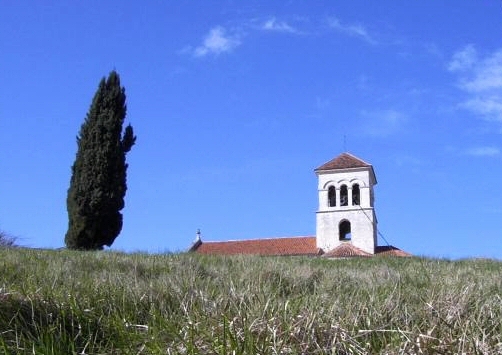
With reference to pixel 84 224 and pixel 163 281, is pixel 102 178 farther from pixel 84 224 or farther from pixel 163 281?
pixel 163 281

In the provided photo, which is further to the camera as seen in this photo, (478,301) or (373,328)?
(478,301)

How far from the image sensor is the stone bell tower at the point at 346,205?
189 ft

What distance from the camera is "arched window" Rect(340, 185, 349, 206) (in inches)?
2340

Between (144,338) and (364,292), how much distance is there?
2.07 meters

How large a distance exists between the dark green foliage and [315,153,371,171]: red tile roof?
25.8 metres

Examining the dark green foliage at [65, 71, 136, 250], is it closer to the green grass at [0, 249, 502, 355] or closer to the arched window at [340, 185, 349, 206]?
the arched window at [340, 185, 349, 206]

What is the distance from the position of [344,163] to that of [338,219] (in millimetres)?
4714

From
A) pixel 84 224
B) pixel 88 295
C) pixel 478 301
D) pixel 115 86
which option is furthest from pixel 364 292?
pixel 115 86

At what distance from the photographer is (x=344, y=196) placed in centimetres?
5984

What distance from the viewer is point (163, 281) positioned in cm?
551

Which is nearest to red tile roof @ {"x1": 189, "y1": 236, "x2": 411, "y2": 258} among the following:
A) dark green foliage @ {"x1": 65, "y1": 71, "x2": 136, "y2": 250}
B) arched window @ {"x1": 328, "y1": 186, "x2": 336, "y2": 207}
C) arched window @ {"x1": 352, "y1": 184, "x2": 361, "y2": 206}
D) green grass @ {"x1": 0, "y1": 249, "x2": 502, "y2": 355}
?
arched window @ {"x1": 328, "y1": 186, "x2": 336, "y2": 207}

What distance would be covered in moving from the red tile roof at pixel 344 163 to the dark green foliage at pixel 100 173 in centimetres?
2584

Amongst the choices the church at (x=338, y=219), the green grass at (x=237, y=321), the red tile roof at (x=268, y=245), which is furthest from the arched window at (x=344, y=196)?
the green grass at (x=237, y=321)

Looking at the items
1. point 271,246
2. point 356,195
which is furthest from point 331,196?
point 271,246
